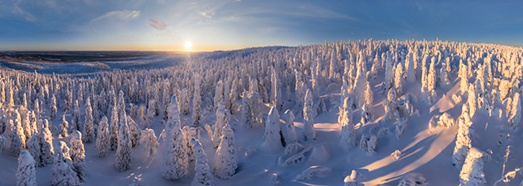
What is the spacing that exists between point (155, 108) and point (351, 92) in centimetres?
3810

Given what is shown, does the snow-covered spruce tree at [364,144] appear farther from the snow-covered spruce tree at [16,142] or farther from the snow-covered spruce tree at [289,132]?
the snow-covered spruce tree at [16,142]

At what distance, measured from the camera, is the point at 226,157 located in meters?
25.1

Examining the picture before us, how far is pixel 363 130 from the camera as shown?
94.5 ft

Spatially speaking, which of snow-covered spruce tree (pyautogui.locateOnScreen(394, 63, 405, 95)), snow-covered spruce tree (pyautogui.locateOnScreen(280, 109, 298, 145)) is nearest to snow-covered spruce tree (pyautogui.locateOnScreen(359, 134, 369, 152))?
snow-covered spruce tree (pyautogui.locateOnScreen(280, 109, 298, 145))

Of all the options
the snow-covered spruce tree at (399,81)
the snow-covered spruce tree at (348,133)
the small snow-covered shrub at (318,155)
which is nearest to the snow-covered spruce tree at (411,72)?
the snow-covered spruce tree at (399,81)

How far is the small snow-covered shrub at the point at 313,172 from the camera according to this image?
2314cm

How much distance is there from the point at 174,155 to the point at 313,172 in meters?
10.8

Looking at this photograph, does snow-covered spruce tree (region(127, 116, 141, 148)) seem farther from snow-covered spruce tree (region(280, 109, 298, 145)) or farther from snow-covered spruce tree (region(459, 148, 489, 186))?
snow-covered spruce tree (region(459, 148, 489, 186))

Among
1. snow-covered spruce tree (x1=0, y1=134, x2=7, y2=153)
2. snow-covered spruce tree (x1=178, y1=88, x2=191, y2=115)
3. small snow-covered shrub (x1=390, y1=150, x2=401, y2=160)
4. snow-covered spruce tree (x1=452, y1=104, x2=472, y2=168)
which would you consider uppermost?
snow-covered spruce tree (x1=452, y1=104, x2=472, y2=168)

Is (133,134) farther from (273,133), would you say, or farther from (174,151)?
(273,133)

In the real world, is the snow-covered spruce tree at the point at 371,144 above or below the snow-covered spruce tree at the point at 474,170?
below

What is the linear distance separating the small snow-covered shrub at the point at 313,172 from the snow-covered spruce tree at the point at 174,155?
29.8 ft

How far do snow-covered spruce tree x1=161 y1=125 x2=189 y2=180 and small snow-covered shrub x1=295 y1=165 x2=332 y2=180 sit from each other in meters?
9.09

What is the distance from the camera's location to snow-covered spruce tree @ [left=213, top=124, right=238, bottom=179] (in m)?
24.8
